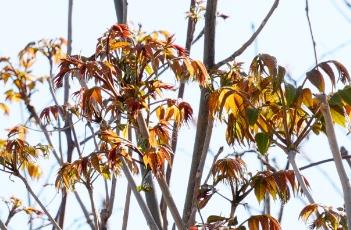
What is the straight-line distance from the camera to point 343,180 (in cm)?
149

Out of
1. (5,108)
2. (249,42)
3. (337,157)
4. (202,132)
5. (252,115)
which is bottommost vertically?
(337,157)

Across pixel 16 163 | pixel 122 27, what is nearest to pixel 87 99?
pixel 122 27

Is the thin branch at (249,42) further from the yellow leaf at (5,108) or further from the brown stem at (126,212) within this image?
the yellow leaf at (5,108)

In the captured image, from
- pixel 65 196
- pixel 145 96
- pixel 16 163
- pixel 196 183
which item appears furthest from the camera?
pixel 65 196

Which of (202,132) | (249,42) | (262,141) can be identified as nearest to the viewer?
(262,141)

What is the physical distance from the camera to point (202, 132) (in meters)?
1.96

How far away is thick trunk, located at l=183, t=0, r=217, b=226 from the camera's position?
72.9 inches

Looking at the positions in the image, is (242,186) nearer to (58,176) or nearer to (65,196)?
(58,176)

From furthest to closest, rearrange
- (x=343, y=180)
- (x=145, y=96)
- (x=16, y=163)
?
(x=16, y=163)
(x=145, y=96)
(x=343, y=180)

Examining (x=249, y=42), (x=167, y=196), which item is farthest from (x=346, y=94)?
(x=249, y=42)

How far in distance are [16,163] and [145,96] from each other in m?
0.67

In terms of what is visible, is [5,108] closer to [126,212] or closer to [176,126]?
[126,212]

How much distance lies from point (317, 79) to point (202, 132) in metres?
0.46

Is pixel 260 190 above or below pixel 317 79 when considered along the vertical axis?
below
